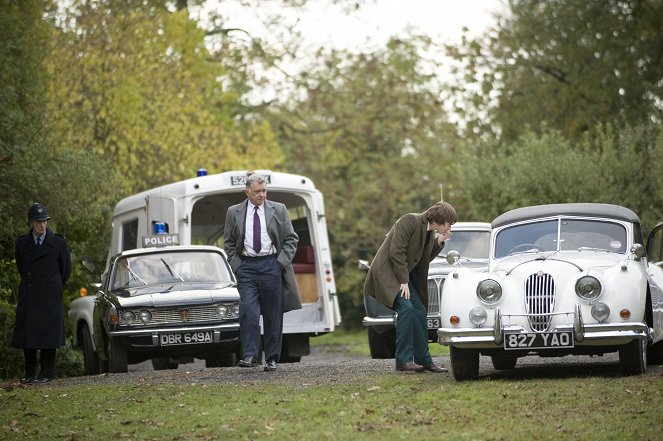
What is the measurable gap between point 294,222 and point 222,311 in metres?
4.38

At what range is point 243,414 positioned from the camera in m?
9.73

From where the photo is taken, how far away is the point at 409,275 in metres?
12.9

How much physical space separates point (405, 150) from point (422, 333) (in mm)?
34385

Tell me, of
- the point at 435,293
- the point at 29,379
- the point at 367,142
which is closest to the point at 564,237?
the point at 435,293

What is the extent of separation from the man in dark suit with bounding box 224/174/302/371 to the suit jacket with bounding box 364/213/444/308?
1125 millimetres

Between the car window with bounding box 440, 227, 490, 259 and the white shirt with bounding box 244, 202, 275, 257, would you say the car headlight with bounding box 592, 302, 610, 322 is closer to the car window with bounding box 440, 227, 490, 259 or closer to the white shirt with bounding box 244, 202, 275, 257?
the white shirt with bounding box 244, 202, 275, 257

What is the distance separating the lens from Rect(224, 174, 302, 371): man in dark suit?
44.1ft

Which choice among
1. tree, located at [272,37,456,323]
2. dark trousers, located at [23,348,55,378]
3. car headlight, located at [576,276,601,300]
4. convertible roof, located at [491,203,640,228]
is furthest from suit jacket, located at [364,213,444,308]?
tree, located at [272,37,456,323]

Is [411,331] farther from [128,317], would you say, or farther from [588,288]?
[128,317]

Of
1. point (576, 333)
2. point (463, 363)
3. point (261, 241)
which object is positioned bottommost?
point (463, 363)

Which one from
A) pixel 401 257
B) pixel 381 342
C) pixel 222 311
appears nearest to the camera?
pixel 401 257

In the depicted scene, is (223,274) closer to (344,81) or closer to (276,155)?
(276,155)

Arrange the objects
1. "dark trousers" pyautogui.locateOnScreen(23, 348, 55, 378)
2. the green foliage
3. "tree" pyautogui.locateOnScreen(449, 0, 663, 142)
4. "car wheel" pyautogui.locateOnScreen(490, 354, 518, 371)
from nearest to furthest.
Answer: "car wheel" pyautogui.locateOnScreen(490, 354, 518, 371) → "dark trousers" pyautogui.locateOnScreen(23, 348, 55, 378) → the green foliage → "tree" pyautogui.locateOnScreen(449, 0, 663, 142)

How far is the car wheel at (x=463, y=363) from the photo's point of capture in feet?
38.0
